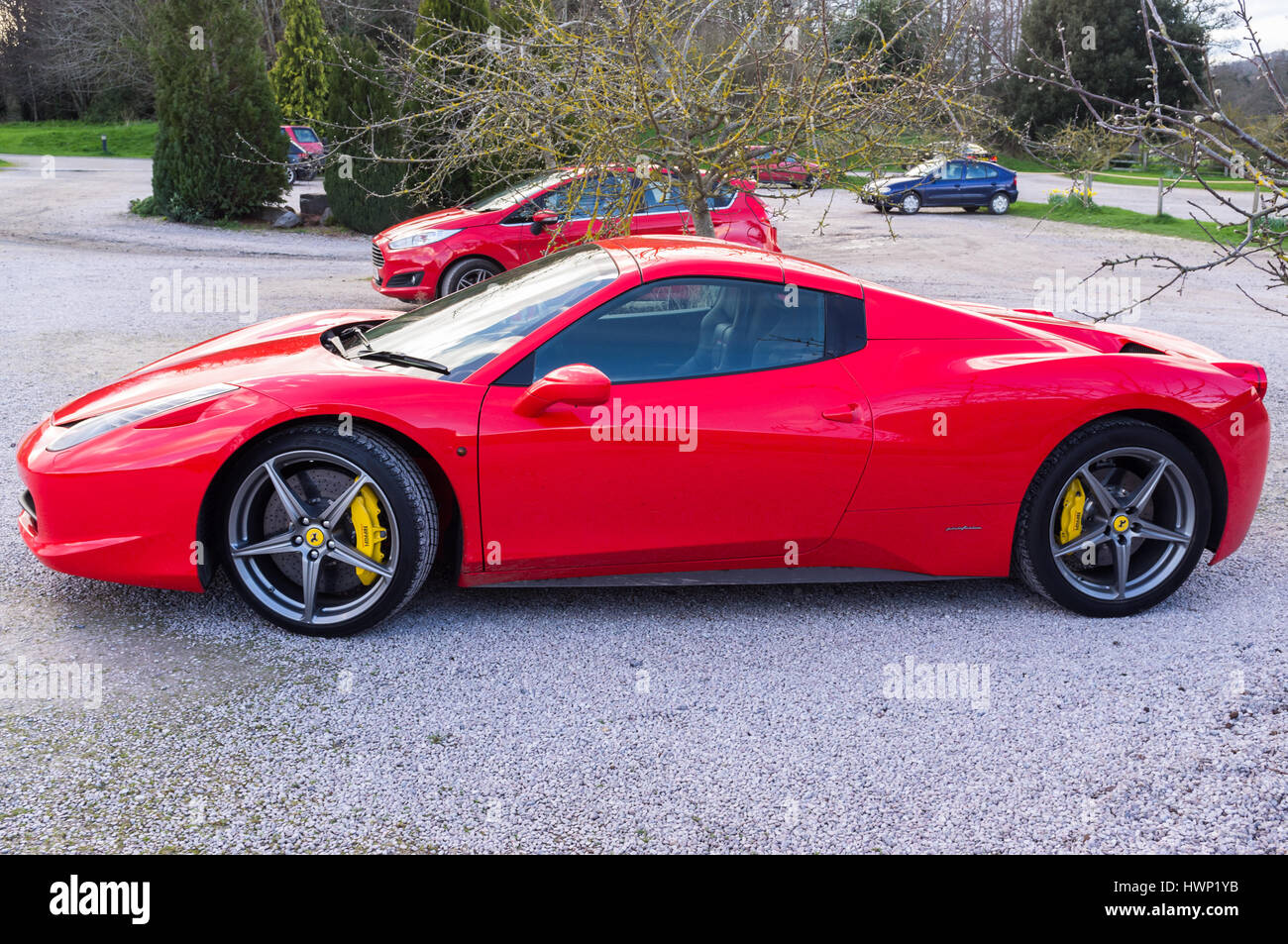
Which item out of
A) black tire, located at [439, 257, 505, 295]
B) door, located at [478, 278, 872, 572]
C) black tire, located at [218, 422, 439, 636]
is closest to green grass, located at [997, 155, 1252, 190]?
black tire, located at [439, 257, 505, 295]

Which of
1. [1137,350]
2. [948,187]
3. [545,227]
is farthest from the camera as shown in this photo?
[948,187]

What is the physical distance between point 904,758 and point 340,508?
2.05 m

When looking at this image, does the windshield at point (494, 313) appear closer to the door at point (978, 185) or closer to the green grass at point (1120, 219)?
the green grass at point (1120, 219)

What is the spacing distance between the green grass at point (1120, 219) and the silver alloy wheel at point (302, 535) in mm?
21894

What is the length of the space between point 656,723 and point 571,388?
1143mm

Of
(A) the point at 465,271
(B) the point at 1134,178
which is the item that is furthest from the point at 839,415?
(B) the point at 1134,178

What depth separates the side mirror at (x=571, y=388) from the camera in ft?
12.3

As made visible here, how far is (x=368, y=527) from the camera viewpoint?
3.91m

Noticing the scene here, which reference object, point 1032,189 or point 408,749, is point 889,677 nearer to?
point 408,749

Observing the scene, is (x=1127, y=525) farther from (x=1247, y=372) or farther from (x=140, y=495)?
(x=140, y=495)

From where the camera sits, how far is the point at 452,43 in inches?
666

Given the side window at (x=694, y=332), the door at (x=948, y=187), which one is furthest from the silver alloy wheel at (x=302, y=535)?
the door at (x=948, y=187)
